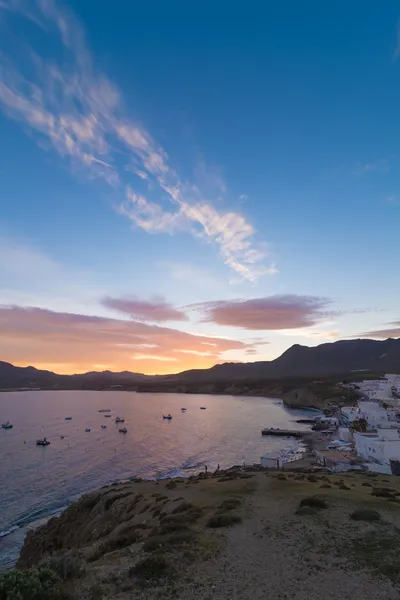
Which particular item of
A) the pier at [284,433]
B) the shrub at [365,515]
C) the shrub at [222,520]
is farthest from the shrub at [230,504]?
the pier at [284,433]

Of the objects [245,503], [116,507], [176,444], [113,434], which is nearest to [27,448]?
[113,434]

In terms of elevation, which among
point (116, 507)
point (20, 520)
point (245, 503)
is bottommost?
point (20, 520)


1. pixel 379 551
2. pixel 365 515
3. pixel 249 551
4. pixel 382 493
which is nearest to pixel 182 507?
pixel 249 551

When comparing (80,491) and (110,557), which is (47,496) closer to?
(80,491)

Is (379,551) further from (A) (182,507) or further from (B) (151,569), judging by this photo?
(A) (182,507)

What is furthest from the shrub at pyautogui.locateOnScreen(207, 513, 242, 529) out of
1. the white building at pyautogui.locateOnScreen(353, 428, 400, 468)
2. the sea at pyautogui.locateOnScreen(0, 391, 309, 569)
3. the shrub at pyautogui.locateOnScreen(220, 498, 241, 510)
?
the white building at pyautogui.locateOnScreen(353, 428, 400, 468)

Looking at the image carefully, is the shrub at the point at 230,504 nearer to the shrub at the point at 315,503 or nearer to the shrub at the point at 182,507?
the shrub at the point at 182,507
